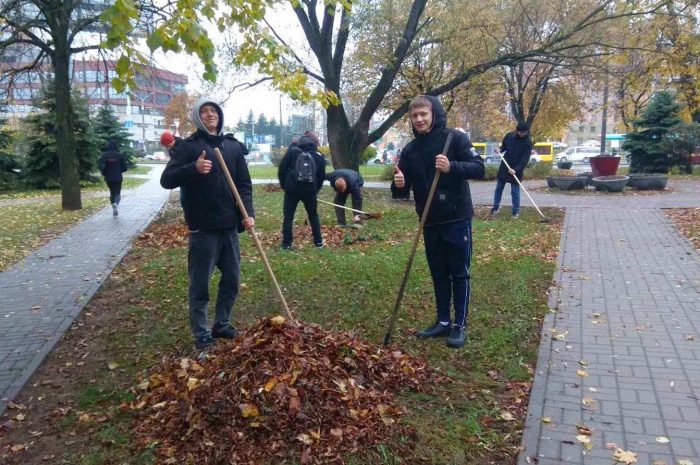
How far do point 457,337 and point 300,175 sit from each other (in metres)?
4.52

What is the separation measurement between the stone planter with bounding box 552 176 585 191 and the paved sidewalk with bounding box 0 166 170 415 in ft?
38.8

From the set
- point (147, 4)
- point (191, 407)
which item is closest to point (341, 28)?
point (147, 4)

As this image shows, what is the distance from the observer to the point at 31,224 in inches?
535

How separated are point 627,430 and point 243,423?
2229 millimetres

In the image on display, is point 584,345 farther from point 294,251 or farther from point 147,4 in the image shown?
point 147,4

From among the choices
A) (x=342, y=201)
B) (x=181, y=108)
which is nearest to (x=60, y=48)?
(x=342, y=201)

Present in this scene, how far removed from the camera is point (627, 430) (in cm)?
362

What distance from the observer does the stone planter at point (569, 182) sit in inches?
711

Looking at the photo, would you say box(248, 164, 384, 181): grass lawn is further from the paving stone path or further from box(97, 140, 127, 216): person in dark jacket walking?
the paving stone path

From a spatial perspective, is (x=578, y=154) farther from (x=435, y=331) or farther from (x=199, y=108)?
(x=199, y=108)

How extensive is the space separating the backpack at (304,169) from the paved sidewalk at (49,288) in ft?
9.60

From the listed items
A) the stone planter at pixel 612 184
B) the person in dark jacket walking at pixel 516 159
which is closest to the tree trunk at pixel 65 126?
the person in dark jacket walking at pixel 516 159

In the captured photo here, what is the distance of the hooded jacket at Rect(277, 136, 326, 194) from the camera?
29.6ft

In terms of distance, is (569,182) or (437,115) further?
(569,182)
